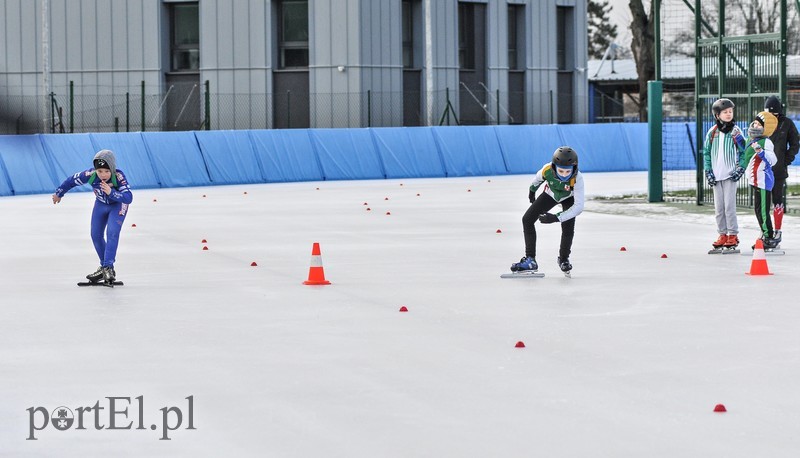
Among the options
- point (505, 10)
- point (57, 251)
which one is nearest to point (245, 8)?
point (505, 10)

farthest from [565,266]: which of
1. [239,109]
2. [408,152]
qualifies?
[239,109]

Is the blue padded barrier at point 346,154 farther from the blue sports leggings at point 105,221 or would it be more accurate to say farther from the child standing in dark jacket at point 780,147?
the blue sports leggings at point 105,221

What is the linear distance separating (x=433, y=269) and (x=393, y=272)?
50cm

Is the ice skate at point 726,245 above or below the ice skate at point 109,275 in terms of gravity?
above

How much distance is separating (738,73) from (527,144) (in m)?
16.0

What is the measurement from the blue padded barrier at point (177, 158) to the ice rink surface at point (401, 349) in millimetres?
14432

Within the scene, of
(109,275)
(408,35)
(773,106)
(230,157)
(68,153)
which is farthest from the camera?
(408,35)

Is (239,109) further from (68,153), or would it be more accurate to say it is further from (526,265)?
(526,265)

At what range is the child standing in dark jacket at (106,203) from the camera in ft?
44.8

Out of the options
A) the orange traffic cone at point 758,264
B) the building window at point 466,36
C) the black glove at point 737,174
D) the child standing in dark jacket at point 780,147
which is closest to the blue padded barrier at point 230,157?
the building window at point 466,36

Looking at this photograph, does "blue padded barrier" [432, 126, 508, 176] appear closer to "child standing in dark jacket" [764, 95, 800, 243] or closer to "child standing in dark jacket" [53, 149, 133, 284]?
"child standing in dark jacket" [764, 95, 800, 243]

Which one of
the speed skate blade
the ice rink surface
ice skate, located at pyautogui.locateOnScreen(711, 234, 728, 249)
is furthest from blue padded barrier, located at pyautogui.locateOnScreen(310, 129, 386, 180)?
the speed skate blade

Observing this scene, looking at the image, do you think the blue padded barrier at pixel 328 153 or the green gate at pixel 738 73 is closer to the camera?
the green gate at pixel 738 73

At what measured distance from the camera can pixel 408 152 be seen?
3866cm
